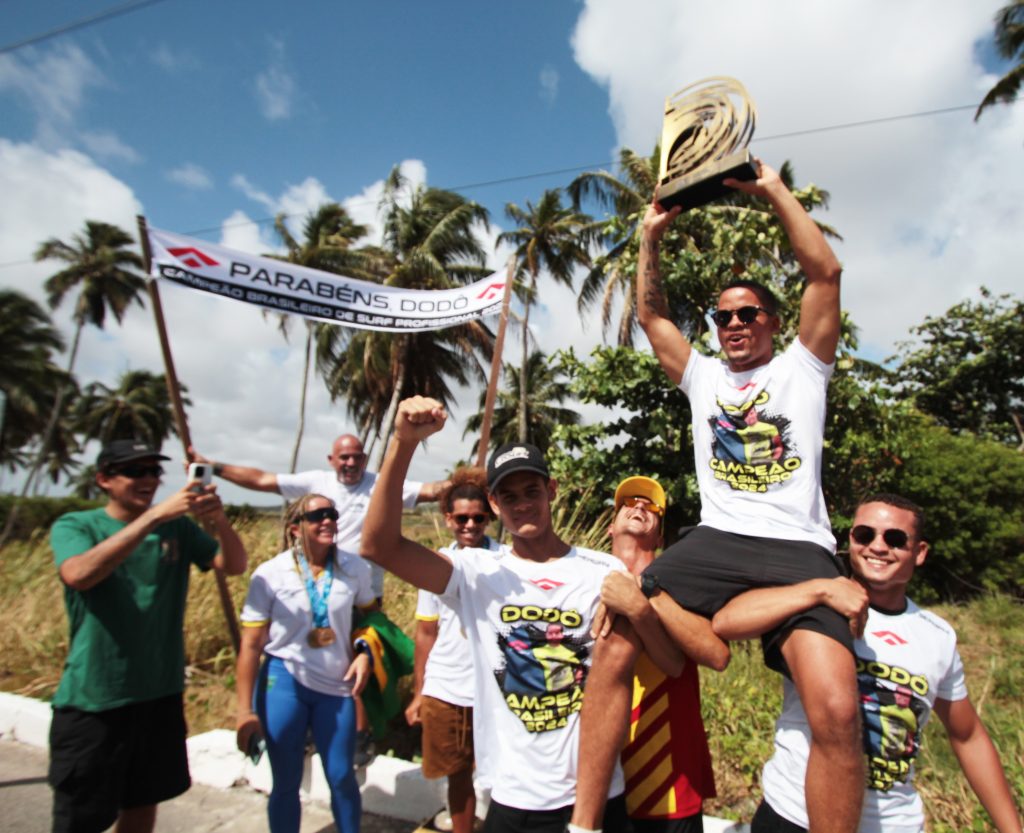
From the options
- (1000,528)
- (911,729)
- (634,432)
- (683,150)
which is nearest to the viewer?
(911,729)

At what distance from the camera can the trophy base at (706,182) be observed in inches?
91.8

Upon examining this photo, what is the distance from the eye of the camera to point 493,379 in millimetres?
5027

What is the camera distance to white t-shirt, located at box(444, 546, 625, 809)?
2096 millimetres

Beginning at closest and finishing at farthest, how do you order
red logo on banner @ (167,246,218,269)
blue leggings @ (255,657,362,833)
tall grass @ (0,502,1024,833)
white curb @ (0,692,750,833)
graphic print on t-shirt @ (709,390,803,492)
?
graphic print on t-shirt @ (709,390,803,492)
blue leggings @ (255,657,362,833)
tall grass @ (0,502,1024,833)
white curb @ (0,692,750,833)
red logo on banner @ (167,246,218,269)

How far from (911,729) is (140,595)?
3.08 m

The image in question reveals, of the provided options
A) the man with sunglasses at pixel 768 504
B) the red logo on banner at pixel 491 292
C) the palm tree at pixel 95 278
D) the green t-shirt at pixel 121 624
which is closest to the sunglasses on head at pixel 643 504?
the man with sunglasses at pixel 768 504

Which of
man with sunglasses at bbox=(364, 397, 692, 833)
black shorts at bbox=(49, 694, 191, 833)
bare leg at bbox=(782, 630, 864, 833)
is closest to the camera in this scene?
bare leg at bbox=(782, 630, 864, 833)

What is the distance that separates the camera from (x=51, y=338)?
34.5 metres

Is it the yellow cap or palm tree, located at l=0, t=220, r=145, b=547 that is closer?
the yellow cap

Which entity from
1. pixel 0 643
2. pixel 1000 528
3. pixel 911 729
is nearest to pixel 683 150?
pixel 911 729

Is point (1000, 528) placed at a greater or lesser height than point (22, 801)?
greater

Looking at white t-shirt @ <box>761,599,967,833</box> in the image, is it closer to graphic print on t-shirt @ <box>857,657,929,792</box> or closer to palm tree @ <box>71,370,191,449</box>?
graphic print on t-shirt @ <box>857,657,929,792</box>

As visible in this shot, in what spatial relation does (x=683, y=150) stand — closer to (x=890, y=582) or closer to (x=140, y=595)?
(x=890, y=582)

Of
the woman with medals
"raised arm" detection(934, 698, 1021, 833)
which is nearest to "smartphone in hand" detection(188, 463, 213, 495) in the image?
the woman with medals
